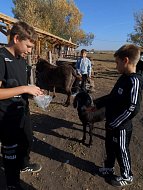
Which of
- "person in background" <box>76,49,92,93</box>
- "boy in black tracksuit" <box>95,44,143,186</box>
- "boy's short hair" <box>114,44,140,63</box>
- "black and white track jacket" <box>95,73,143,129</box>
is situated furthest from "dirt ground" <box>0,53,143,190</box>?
"person in background" <box>76,49,92,93</box>

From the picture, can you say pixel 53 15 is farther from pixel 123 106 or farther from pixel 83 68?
pixel 123 106

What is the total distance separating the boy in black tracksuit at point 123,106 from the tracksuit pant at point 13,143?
1185 mm

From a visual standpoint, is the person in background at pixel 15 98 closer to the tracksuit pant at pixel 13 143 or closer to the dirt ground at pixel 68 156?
the tracksuit pant at pixel 13 143

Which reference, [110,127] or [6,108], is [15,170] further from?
[110,127]

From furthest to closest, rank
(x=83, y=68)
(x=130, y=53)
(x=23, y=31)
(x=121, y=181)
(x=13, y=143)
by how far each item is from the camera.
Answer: (x=83, y=68), (x=121, y=181), (x=130, y=53), (x=13, y=143), (x=23, y=31)

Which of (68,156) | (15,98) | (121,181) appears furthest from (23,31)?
(68,156)

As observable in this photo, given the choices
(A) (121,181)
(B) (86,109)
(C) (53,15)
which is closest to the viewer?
(A) (121,181)

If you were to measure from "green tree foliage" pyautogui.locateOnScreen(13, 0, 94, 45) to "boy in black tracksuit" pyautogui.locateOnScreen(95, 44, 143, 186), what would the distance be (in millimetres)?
32200

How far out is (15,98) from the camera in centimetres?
287

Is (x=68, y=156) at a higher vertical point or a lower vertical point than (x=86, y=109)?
lower

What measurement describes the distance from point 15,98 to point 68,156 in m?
2.11

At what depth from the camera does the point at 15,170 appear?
10.1 ft

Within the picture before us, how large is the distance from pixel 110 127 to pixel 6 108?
149 centimetres

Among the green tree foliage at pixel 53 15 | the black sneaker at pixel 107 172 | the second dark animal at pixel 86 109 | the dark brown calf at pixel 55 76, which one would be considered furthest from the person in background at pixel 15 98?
the green tree foliage at pixel 53 15
